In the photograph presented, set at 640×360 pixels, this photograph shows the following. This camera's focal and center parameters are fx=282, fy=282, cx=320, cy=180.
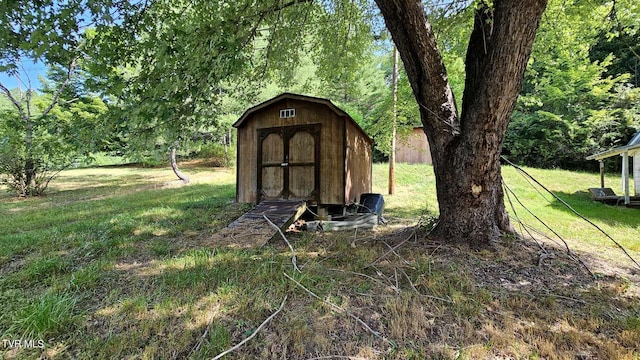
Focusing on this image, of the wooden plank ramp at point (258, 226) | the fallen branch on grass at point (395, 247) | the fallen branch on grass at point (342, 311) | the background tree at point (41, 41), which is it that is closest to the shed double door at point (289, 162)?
the wooden plank ramp at point (258, 226)

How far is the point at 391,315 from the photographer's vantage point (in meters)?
2.11

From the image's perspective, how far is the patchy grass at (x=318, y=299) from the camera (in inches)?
70.4

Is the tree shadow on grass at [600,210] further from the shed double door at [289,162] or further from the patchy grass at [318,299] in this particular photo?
the shed double door at [289,162]

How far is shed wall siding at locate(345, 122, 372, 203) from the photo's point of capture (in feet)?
20.7

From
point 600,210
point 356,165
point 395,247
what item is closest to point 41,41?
point 395,247

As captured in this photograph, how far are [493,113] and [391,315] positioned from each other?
2.30 m

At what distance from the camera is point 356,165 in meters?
7.14

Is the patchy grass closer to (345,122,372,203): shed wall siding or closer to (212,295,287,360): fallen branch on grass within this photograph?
(212,295,287,360): fallen branch on grass

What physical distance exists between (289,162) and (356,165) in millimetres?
1762

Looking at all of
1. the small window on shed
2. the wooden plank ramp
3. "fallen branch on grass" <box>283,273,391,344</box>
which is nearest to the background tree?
the wooden plank ramp

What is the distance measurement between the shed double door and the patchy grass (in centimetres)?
219

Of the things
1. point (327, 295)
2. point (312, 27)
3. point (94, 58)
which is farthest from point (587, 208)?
point (94, 58)

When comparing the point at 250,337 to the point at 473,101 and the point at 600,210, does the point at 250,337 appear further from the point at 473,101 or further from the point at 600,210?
the point at 600,210

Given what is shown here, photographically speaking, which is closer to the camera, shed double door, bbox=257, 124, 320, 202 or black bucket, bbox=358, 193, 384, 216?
shed double door, bbox=257, 124, 320, 202
